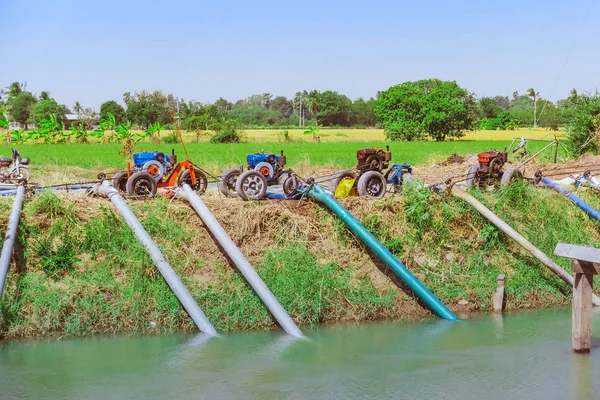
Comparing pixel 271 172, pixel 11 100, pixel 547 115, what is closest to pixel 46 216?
pixel 271 172

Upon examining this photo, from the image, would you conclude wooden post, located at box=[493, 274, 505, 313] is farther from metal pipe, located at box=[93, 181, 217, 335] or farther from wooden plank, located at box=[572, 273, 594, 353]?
metal pipe, located at box=[93, 181, 217, 335]

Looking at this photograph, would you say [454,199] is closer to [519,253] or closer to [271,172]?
[519,253]

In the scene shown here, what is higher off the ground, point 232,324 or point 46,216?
point 46,216

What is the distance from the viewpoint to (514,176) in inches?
594

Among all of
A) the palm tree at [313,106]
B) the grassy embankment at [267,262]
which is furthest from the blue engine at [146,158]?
the palm tree at [313,106]

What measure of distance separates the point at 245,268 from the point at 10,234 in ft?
10.2

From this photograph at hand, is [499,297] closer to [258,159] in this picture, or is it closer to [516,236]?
[516,236]

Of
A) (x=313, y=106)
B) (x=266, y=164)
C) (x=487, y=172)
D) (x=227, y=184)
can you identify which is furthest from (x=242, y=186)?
(x=313, y=106)

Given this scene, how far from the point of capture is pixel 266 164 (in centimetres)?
1475

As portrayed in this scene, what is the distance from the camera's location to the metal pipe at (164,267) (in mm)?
10836

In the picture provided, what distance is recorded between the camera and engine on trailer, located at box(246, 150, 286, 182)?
1472 centimetres

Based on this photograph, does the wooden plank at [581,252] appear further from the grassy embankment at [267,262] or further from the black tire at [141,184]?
the black tire at [141,184]

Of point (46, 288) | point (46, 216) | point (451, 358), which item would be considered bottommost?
point (451, 358)

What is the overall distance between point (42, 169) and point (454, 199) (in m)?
10.5
